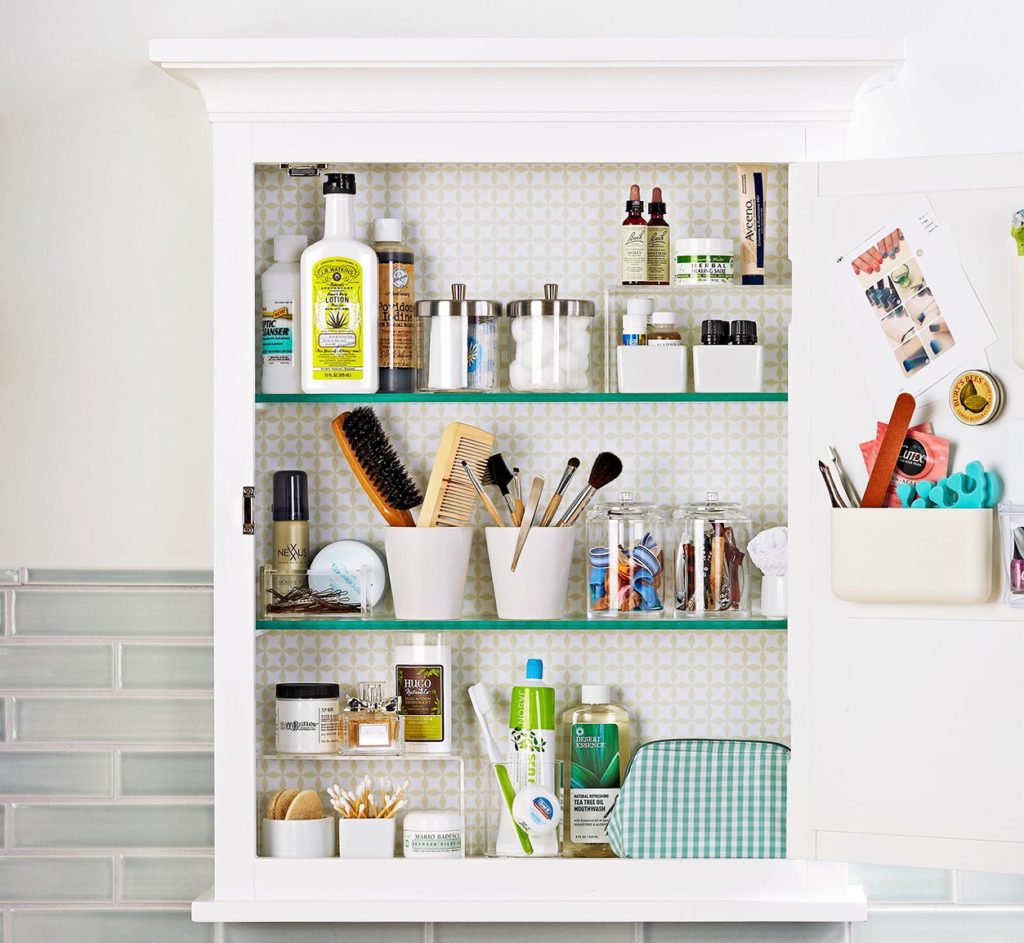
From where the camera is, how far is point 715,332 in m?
1.37

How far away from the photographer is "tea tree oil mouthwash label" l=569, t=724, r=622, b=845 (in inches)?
54.7

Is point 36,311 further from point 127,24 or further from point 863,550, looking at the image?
point 863,550

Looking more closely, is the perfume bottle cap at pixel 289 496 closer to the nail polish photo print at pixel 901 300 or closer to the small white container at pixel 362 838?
the small white container at pixel 362 838

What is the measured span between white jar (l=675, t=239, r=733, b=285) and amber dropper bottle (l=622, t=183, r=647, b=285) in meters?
0.05

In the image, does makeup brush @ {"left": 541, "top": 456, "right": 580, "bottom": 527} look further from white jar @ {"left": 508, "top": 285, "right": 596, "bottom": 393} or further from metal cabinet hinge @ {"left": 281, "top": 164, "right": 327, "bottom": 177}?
metal cabinet hinge @ {"left": 281, "top": 164, "right": 327, "bottom": 177}

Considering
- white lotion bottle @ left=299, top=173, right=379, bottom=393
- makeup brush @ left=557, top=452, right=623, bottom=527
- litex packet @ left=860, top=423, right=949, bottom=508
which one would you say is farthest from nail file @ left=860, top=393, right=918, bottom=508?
white lotion bottle @ left=299, top=173, right=379, bottom=393

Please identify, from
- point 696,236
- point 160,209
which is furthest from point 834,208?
point 160,209

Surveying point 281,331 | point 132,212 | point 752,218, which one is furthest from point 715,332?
point 132,212

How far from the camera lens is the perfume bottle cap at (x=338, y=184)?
1371 mm

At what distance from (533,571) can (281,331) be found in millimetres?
386

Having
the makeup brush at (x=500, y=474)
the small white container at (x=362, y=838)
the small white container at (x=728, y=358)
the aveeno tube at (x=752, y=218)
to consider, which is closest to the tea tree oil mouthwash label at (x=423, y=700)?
the small white container at (x=362, y=838)

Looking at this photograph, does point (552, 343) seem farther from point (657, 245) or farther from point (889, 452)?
point (889, 452)

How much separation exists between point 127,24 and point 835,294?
899mm

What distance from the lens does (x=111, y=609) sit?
148 cm
